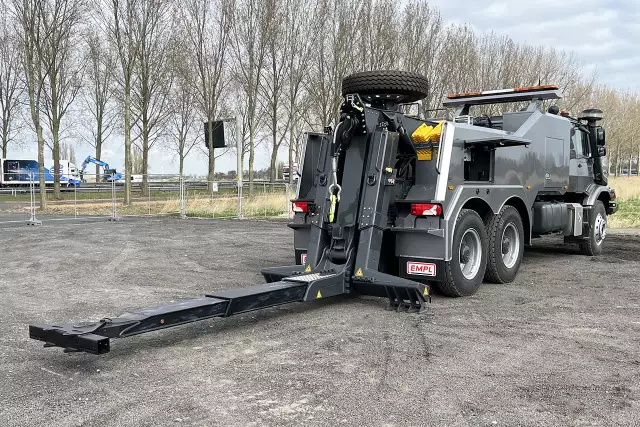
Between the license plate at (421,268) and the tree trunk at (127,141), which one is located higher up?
the tree trunk at (127,141)

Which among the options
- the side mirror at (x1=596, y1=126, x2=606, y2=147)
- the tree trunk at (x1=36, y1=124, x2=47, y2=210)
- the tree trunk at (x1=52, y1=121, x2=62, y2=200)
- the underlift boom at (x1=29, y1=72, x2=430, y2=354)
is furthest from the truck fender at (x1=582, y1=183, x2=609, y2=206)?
the tree trunk at (x1=52, y1=121, x2=62, y2=200)

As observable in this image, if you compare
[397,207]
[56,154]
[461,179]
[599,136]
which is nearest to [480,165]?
[461,179]

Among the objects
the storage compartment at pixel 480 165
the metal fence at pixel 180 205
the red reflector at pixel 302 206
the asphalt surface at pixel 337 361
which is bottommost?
the asphalt surface at pixel 337 361

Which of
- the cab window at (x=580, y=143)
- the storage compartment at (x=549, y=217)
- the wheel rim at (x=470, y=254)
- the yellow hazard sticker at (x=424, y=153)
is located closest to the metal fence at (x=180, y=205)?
the cab window at (x=580, y=143)

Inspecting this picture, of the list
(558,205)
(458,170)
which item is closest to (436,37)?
(558,205)

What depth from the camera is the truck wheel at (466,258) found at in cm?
671

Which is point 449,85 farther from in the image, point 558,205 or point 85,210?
point 558,205

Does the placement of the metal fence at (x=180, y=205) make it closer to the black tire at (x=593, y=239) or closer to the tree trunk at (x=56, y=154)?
the tree trunk at (x=56, y=154)

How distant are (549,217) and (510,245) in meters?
1.51

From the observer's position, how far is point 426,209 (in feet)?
21.3

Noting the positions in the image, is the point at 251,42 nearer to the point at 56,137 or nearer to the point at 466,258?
the point at 56,137

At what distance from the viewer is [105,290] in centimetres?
754

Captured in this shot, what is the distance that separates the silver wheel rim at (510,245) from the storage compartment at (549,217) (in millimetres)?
938

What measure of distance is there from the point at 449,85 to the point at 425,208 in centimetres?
2652
